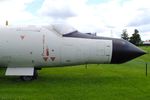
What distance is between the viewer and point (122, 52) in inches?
524

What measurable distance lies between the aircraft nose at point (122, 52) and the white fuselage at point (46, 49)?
0.20m

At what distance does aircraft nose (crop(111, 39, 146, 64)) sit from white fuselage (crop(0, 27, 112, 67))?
199 mm

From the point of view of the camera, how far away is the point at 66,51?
1304cm

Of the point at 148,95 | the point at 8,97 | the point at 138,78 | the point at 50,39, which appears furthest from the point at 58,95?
the point at 138,78

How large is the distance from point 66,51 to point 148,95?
4.05m

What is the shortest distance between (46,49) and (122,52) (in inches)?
112

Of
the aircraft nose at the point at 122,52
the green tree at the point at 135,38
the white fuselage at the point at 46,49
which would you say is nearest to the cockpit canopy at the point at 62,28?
the white fuselage at the point at 46,49

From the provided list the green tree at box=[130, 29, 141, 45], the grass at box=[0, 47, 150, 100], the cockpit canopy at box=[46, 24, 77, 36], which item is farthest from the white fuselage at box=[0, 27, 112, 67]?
the green tree at box=[130, 29, 141, 45]

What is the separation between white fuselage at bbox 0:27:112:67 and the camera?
12.8 metres

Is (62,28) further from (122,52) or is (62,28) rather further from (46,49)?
(122,52)

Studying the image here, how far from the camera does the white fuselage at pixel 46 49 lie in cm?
1284

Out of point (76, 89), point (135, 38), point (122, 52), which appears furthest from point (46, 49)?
point (135, 38)

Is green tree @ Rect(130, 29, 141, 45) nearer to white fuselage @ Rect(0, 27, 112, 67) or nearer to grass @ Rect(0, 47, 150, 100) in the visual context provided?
white fuselage @ Rect(0, 27, 112, 67)

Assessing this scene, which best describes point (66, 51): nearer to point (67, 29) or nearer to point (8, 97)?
point (67, 29)
